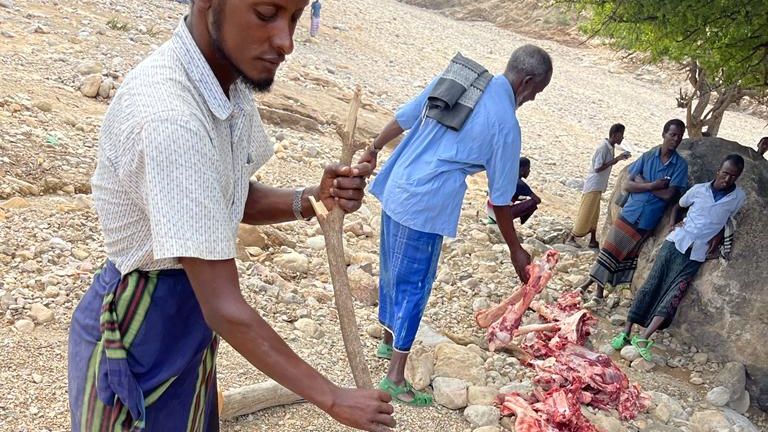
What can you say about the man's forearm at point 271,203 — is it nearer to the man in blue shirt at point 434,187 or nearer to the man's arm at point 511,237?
the man in blue shirt at point 434,187

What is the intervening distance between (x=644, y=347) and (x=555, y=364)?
1249 mm

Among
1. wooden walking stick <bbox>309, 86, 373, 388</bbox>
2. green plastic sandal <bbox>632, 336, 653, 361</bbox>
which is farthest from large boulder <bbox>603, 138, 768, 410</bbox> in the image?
wooden walking stick <bbox>309, 86, 373, 388</bbox>

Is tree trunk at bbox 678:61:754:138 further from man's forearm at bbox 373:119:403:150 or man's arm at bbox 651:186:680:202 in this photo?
man's forearm at bbox 373:119:403:150

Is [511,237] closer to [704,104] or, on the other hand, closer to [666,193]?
[666,193]

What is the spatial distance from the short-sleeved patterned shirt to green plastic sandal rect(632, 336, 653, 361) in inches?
161

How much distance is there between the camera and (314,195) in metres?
1.92

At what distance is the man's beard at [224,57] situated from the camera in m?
1.45

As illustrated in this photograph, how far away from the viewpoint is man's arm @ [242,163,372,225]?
1819 mm

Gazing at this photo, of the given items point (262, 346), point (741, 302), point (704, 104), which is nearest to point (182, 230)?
point (262, 346)

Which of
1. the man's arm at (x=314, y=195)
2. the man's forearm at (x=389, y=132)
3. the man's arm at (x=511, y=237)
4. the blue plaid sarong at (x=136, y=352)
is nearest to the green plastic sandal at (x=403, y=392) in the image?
the man's arm at (x=511, y=237)

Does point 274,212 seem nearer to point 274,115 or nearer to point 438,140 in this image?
point 438,140

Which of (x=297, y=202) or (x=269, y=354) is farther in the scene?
(x=297, y=202)

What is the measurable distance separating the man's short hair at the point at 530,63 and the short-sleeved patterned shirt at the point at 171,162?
7.42ft

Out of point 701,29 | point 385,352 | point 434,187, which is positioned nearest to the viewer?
point 434,187
